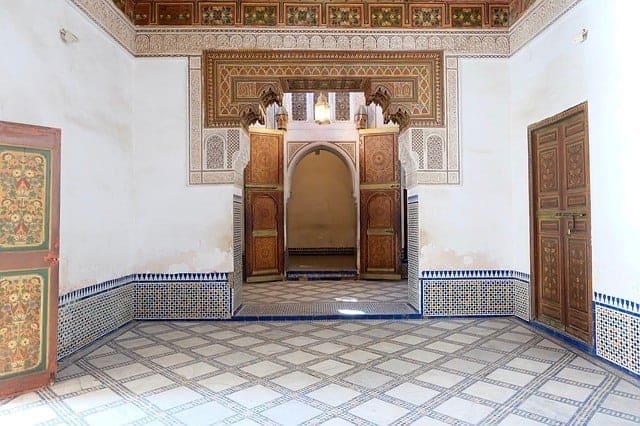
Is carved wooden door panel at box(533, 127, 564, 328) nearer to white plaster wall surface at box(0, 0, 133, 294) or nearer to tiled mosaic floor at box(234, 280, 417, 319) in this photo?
tiled mosaic floor at box(234, 280, 417, 319)

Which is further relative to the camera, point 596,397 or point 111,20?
point 111,20

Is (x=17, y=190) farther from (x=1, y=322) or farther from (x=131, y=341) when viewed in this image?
(x=131, y=341)

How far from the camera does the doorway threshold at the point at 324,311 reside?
3695 millimetres

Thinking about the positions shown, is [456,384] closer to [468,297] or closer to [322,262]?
[468,297]

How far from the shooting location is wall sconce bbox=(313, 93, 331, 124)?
6.07m

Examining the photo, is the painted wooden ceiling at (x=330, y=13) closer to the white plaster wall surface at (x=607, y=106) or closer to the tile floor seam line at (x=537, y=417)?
the white plaster wall surface at (x=607, y=106)

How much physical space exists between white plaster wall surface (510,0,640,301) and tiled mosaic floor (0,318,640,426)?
644 mm

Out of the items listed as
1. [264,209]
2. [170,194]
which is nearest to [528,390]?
[170,194]

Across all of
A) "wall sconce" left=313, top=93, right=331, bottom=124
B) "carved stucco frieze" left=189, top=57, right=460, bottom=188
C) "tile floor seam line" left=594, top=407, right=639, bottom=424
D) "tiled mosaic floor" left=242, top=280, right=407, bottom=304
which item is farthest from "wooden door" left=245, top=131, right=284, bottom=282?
"tile floor seam line" left=594, top=407, right=639, bottom=424

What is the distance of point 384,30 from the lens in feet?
12.4

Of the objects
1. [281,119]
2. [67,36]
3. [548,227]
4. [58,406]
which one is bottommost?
[58,406]

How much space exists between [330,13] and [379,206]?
3010mm

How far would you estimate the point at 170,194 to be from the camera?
3.67m

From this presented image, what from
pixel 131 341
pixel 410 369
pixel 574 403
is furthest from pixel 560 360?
pixel 131 341
